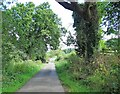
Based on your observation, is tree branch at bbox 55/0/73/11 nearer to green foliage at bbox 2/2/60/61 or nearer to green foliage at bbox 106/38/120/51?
green foliage at bbox 106/38/120/51

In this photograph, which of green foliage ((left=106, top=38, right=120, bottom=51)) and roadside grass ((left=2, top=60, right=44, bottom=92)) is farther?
roadside grass ((left=2, top=60, right=44, bottom=92))

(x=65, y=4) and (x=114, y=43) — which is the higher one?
(x=65, y=4)

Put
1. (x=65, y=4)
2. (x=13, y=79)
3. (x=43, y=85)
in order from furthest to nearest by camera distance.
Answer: (x=65, y=4)
(x=13, y=79)
(x=43, y=85)

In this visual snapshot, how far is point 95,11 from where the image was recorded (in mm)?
22500

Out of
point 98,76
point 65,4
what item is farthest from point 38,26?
point 98,76

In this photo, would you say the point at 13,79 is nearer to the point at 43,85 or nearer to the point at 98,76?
the point at 43,85

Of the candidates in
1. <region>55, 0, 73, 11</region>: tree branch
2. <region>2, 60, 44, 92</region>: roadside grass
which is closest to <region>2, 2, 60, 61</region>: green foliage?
<region>2, 60, 44, 92</region>: roadside grass

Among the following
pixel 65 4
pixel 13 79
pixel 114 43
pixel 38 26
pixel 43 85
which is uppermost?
pixel 38 26

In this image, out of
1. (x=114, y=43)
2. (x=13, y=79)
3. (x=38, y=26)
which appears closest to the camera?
(x=114, y=43)

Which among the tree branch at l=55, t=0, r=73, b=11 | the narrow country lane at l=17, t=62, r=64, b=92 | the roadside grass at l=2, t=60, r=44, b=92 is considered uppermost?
Result: the tree branch at l=55, t=0, r=73, b=11

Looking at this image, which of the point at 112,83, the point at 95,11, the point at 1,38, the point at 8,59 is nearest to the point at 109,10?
the point at 112,83

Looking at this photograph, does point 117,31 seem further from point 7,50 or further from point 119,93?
point 7,50

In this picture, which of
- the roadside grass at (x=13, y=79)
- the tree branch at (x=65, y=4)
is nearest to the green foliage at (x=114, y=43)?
the roadside grass at (x=13, y=79)

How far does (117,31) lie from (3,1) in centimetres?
995
